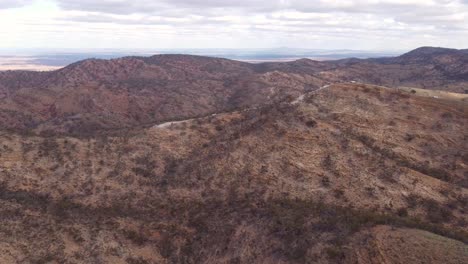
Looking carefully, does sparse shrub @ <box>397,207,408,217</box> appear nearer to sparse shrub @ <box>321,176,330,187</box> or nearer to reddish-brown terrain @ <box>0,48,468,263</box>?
reddish-brown terrain @ <box>0,48,468,263</box>

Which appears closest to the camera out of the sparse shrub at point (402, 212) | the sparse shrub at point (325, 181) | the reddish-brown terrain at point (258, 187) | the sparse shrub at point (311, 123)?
the reddish-brown terrain at point (258, 187)

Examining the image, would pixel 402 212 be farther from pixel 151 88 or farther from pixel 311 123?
pixel 151 88

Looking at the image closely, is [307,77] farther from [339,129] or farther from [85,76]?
[339,129]

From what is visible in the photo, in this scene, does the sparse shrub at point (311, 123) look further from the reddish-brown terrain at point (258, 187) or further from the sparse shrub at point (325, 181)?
the sparse shrub at point (325, 181)

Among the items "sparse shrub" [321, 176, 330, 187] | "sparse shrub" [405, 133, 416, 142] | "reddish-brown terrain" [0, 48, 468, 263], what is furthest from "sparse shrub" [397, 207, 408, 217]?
"sparse shrub" [405, 133, 416, 142]

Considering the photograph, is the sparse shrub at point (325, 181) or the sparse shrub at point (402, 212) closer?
the sparse shrub at point (402, 212)

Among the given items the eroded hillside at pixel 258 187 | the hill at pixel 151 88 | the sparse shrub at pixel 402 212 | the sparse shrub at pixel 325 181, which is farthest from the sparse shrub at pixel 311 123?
the hill at pixel 151 88

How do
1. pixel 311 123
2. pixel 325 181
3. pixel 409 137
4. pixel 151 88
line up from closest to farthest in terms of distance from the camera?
pixel 325 181 < pixel 409 137 < pixel 311 123 < pixel 151 88

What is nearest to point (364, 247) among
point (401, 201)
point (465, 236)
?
point (465, 236)

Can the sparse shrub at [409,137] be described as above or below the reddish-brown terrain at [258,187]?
above

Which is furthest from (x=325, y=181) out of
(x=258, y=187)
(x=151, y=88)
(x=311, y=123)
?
(x=151, y=88)
